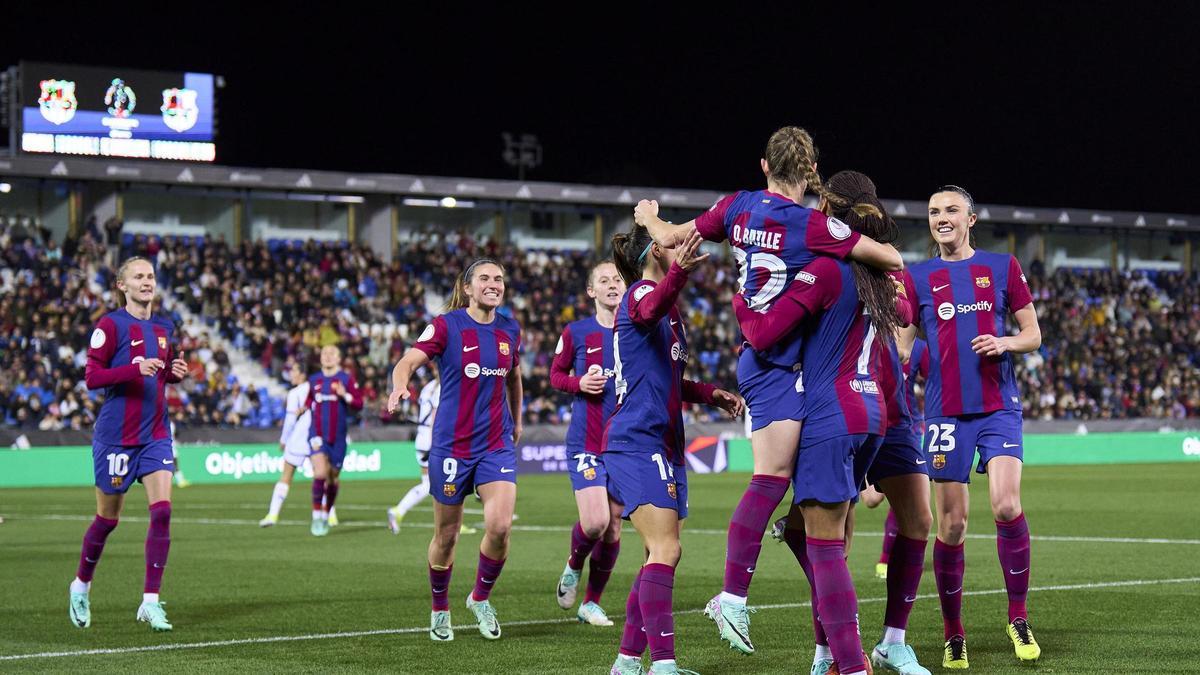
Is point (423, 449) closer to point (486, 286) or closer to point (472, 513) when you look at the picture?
point (472, 513)

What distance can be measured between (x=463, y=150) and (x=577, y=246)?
19047mm

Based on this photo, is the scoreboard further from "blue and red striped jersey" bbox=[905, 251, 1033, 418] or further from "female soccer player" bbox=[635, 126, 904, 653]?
"female soccer player" bbox=[635, 126, 904, 653]

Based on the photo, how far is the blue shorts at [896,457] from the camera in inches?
287

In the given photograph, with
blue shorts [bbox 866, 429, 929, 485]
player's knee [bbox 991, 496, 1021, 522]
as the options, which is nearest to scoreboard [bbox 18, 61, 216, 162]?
player's knee [bbox 991, 496, 1021, 522]

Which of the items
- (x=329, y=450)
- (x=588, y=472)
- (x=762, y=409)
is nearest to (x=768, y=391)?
(x=762, y=409)

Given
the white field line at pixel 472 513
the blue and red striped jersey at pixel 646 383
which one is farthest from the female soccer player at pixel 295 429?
the blue and red striped jersey at pixel 646 383

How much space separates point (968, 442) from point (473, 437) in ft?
10.0

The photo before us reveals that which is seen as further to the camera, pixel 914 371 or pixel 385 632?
pixel 914 371

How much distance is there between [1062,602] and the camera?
Answer: 420 inches

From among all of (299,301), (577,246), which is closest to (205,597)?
(299,301)

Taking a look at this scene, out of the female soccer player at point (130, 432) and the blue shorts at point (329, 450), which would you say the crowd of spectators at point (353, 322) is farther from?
the female soccer player at point (130, 432)

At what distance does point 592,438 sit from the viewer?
34.0ft

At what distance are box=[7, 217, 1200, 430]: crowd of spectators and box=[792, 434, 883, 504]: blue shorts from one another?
28.5 metres

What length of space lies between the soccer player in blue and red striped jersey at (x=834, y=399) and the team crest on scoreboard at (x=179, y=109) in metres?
36.8
